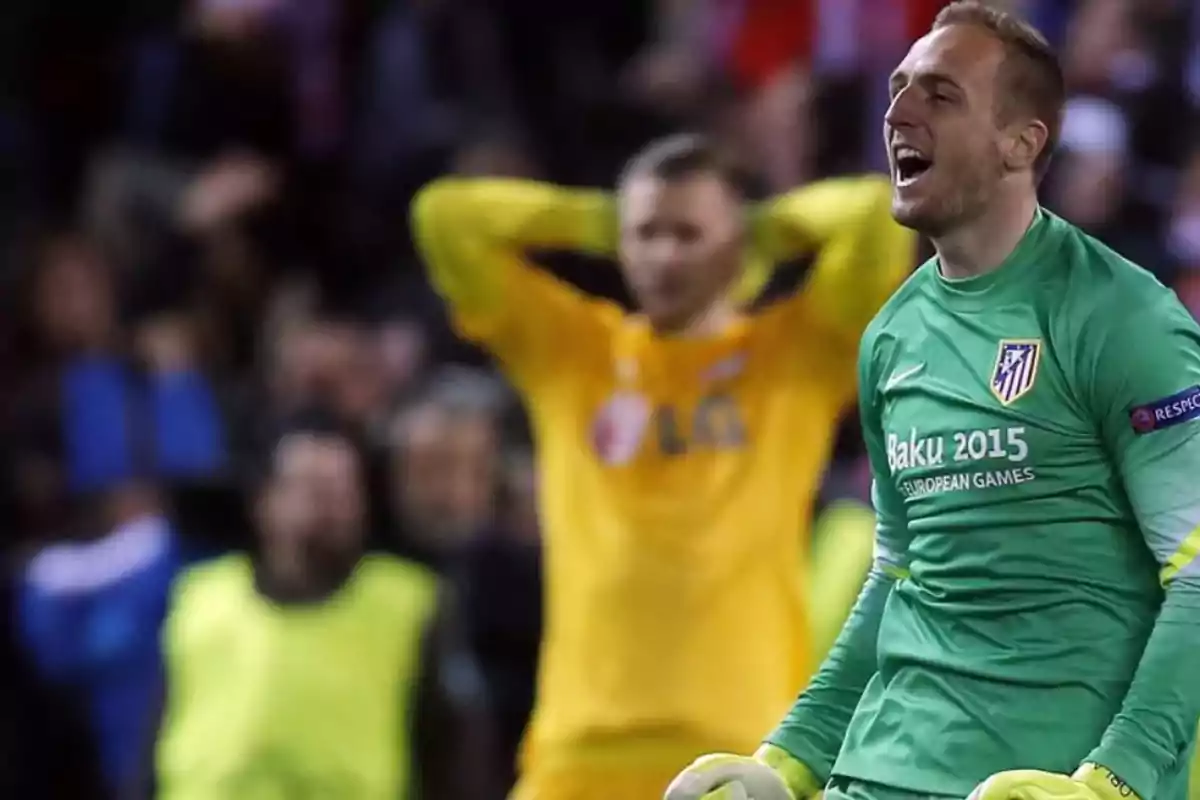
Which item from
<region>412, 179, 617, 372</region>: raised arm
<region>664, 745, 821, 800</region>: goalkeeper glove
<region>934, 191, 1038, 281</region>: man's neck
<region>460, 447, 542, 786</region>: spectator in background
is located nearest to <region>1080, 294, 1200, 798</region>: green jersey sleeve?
<region>934, 191, 1038, 281</region>: man's neck

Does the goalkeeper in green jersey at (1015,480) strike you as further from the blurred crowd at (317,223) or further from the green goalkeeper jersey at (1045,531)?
the blurred crowd at (317,223)

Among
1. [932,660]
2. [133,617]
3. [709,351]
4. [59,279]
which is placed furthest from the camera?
[59,279]

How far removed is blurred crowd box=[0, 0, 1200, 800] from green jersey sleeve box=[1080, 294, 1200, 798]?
149 inches

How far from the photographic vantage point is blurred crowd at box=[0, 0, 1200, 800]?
758cm

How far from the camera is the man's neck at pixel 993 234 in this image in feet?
11.5

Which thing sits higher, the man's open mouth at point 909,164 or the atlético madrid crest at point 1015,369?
the man's open mouth at point 909,164

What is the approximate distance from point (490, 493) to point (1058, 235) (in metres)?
3.97

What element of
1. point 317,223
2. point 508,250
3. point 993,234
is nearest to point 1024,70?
point 993,234

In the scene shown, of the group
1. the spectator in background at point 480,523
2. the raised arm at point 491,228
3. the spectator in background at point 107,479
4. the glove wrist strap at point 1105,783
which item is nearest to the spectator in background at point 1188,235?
the spectator in background at point 480,523

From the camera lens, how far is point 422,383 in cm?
829

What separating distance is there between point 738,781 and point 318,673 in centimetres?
324

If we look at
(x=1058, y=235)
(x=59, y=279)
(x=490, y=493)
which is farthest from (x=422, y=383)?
(x=1058, y=235)

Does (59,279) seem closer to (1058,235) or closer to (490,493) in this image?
(490,493)

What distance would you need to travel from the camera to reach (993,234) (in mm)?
3521
